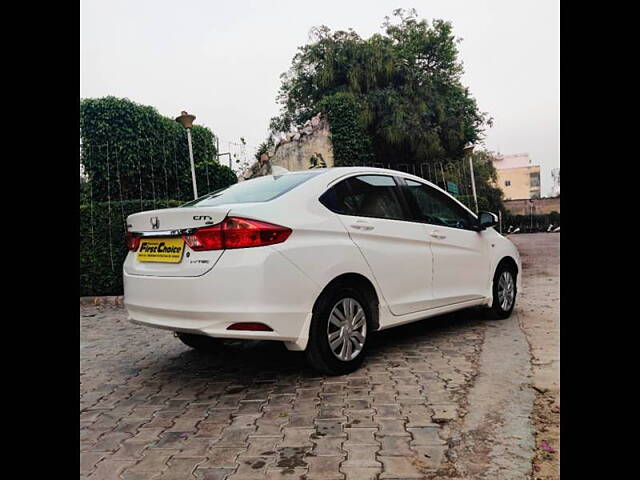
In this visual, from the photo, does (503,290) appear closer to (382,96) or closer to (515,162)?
(382,96)

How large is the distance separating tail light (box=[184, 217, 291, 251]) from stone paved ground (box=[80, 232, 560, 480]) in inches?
43.1

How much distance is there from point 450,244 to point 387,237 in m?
1.00

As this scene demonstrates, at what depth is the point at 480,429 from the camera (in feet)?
9.50

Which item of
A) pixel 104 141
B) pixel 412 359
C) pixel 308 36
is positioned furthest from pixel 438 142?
pixel 412 359

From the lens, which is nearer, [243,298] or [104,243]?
[243,298]

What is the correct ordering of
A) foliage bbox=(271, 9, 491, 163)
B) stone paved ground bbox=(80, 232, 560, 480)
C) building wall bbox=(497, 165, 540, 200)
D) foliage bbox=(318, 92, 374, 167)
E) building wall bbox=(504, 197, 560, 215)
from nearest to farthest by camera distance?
stone paved ground bbox=(80, 232, 560, 480) < foliage bbox=(318, 92, 374, 167) < foliage bbox=(271, 9, 491, 163) < building wall bbox=(504, 197, 560, 215) < building wall bbox=(497, 165, 540, 200)

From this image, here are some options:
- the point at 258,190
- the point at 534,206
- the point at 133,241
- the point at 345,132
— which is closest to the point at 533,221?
the point at 534,206

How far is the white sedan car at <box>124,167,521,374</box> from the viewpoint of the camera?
331cm

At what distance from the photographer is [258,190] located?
3.98 meters

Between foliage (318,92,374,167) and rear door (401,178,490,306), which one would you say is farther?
foliage (318,92,374,167)

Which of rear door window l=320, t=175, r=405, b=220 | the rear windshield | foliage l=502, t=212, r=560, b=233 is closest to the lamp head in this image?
the rear windshield

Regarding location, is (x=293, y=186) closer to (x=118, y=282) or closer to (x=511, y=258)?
(x=511, y=258)

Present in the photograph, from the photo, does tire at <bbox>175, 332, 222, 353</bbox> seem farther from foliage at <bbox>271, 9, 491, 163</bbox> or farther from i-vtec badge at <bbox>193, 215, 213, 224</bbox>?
foliage at <bbox>271, 9, 491, 163</bbox>
